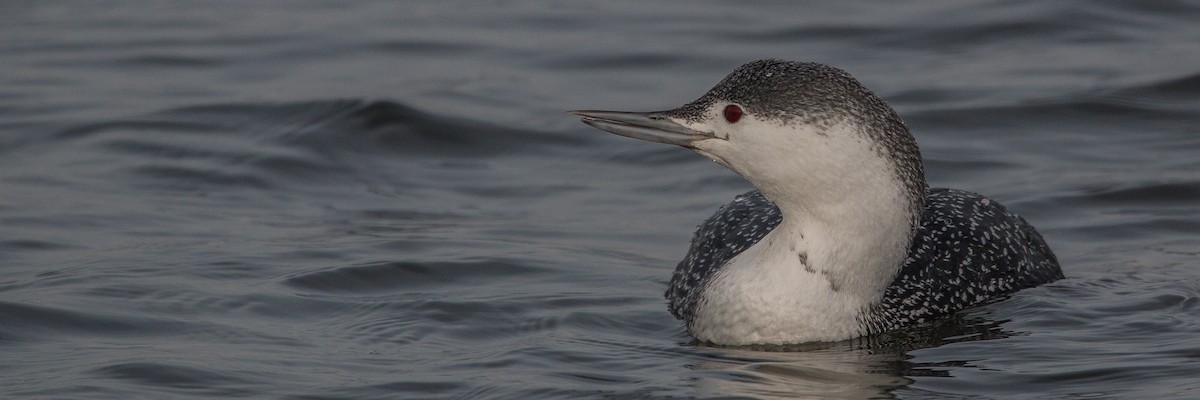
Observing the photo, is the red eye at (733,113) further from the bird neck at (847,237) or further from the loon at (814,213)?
the bird neck at (847,237)

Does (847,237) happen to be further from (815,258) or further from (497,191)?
(497,191)

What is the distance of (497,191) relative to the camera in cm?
959

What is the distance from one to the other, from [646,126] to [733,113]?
33 centimetres

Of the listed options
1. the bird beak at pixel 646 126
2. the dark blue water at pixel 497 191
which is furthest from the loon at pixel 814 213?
the dark blue water at pixel 497 191

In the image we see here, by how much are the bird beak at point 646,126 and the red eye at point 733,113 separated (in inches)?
6.4

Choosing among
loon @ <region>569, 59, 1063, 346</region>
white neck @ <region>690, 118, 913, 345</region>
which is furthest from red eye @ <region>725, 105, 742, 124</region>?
white neck @ <region>690, 118, 913, 345</region>

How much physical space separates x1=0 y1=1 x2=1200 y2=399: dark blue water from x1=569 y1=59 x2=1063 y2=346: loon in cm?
13

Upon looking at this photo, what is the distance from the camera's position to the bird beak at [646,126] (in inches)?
258

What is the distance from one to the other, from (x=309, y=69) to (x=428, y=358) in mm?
5583

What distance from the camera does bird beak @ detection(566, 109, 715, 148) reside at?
6.56 metres

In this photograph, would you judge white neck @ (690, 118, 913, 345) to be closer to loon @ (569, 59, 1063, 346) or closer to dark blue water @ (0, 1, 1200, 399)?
loon @ (569, 59, 1063, 346)

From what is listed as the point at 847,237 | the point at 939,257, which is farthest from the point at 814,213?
the point at 939,257

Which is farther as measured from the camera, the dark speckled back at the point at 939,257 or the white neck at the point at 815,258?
the dark speckled back at the point at 939,257

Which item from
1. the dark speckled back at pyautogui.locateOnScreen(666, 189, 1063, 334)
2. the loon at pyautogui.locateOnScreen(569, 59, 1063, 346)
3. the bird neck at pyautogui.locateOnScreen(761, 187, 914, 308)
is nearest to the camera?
the loon at pyautogui.locateOnScreen(569, 59, 1063, 346)
